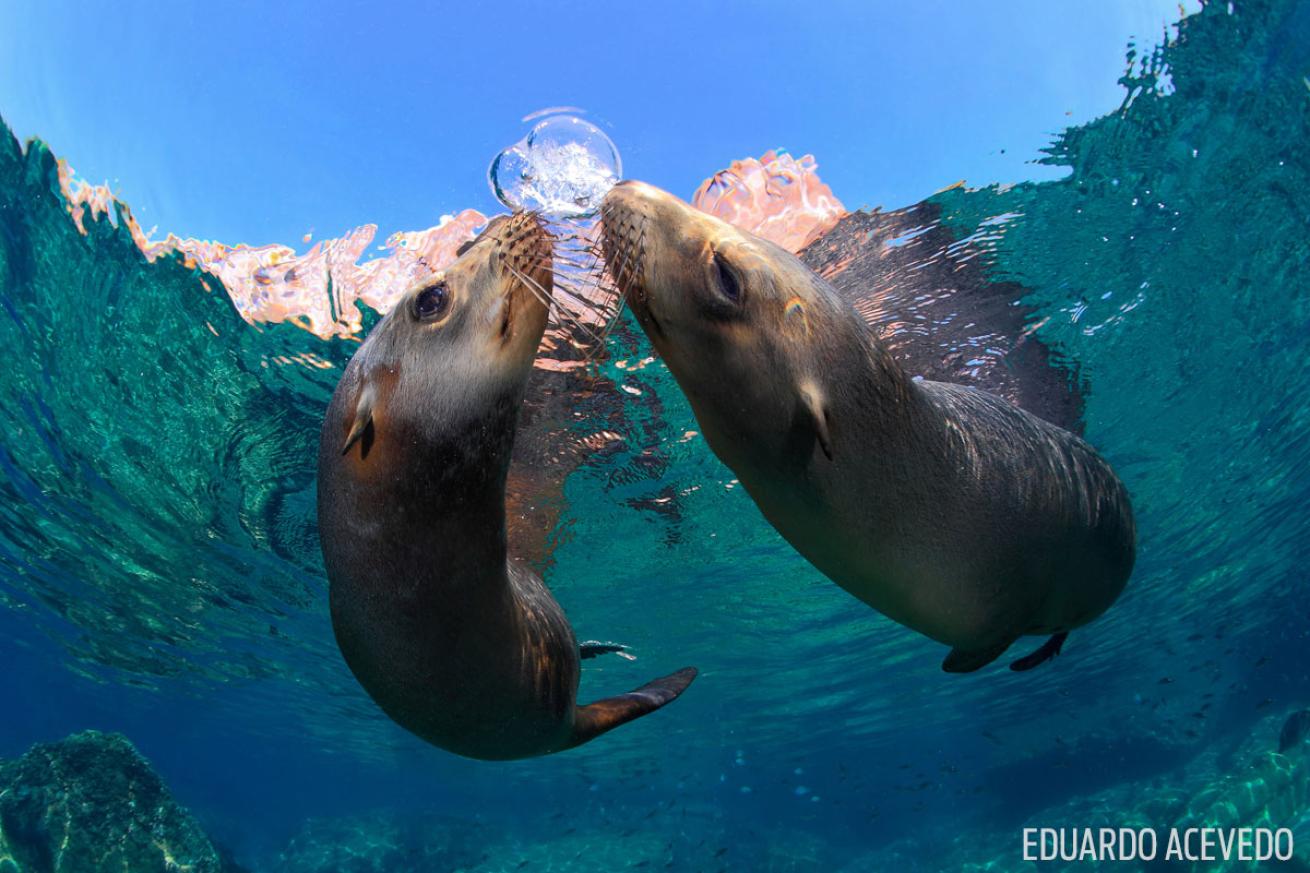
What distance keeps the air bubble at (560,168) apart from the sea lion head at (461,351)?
7.03 ft

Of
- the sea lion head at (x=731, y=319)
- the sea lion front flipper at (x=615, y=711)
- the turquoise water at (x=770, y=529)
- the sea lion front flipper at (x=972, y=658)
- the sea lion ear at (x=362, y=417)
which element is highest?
the turquoise water at (x=770, y=529)

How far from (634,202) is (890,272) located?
17.1 ft

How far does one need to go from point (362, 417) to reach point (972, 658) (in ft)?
10.7

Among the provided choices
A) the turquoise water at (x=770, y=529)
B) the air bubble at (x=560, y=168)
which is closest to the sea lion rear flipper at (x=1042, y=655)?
the turquoise water at (x=770, y=529)

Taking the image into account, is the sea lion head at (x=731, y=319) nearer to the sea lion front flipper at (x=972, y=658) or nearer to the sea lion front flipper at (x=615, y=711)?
the sea lion front flipper at (x=972, y=658)

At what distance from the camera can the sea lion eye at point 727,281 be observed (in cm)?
260

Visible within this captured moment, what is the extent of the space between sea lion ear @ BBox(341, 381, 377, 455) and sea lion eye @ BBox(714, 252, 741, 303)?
4.52 ft

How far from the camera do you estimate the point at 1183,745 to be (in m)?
26.4

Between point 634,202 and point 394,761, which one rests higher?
point 394,761

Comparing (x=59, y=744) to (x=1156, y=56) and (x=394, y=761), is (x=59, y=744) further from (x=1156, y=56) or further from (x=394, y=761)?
(x=394, y=761)

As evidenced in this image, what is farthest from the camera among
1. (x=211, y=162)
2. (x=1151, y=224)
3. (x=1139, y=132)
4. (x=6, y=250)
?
(x=1151, y=224)

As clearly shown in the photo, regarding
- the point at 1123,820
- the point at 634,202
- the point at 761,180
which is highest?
the point at 761,180

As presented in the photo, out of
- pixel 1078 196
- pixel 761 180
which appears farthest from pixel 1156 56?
pixel 761 180

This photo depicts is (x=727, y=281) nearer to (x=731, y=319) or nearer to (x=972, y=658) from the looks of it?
(x=731, y=319)
